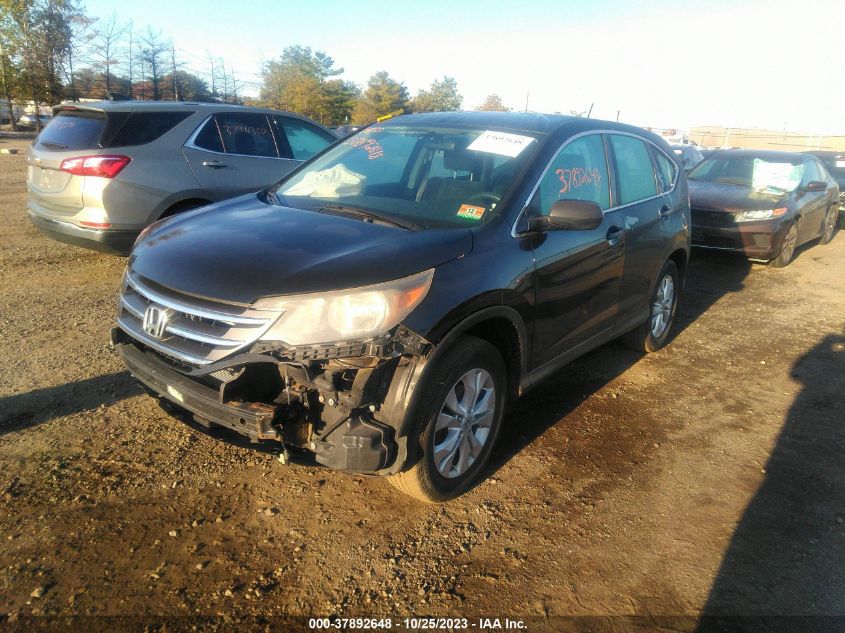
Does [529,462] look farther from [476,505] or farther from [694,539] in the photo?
[694,539]

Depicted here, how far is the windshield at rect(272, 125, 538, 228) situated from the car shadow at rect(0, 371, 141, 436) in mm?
1618

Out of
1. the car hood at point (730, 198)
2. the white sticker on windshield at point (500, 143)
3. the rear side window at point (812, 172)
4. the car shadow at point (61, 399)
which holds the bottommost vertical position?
the car shadow at point (61, 399)

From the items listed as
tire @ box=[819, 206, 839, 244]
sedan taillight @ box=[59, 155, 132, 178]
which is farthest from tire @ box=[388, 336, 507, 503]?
tire @ box=[819, 206, 839, 244]

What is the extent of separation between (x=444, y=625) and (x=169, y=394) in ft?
5.05

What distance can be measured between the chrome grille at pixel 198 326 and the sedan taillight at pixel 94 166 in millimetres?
3236

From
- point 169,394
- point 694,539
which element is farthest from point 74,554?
point 694,539

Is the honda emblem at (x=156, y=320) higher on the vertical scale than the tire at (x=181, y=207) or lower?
higher

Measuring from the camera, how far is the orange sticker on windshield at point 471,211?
10.4ft

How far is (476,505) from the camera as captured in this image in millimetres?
3076

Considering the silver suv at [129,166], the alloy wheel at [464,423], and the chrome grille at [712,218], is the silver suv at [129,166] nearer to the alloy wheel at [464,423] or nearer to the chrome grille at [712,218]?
the alloy wheel at [464,423]

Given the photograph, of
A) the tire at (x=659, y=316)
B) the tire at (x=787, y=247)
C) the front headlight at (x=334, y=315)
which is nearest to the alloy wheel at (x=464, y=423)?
the front headlight at (x=334, y=315)

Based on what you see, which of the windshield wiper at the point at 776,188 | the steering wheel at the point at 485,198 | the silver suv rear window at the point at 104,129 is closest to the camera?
the steering wheel at the point at 485,198

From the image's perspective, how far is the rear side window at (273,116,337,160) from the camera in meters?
7.10

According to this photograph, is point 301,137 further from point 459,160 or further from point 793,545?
point 793,545
